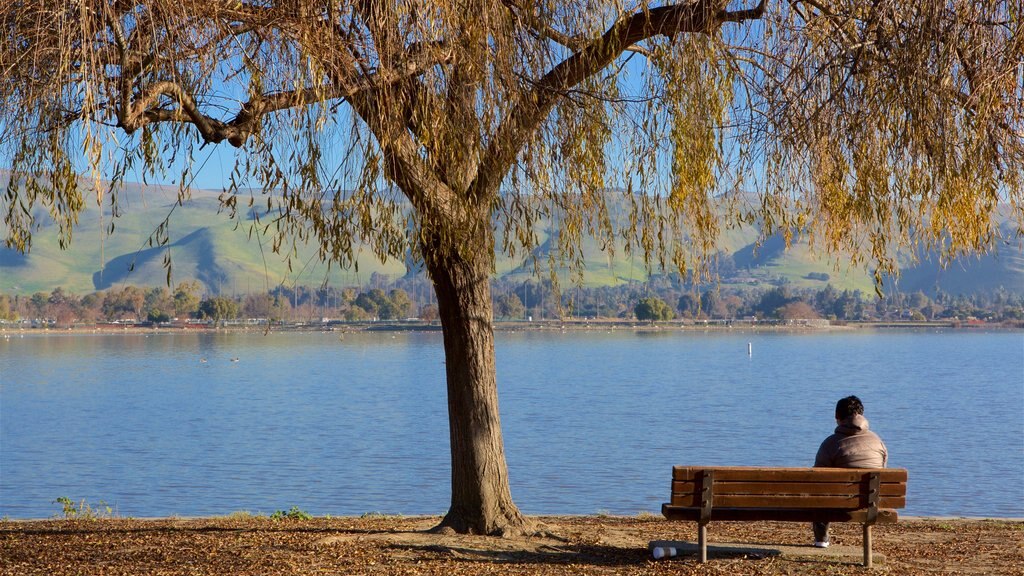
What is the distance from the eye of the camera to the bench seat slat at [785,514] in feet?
21.1

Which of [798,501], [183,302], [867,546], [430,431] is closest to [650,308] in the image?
[183,302]

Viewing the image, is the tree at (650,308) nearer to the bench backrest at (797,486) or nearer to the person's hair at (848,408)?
the person's hair at (848,408)

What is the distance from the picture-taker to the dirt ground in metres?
6.61

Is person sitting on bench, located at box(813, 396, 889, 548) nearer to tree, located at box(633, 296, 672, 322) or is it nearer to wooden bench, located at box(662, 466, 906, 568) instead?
wooden bench, located at box(662, 466, 906, 568)

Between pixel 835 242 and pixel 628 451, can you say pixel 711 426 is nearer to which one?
pixel 628 451

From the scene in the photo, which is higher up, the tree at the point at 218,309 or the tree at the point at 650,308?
the tree at the point at 650,308

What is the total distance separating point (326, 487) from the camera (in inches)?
931

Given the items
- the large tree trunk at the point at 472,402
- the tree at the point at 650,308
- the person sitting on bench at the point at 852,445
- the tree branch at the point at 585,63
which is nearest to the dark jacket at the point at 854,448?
the person sitting on bench at the point at 852,445

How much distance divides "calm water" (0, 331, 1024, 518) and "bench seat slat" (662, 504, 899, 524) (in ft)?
40.1

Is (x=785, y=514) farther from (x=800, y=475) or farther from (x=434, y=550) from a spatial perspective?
(x=434, y=550)

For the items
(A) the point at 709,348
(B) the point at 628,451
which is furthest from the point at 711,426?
(A) the point at 709,348

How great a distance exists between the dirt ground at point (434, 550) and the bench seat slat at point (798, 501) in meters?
0.37

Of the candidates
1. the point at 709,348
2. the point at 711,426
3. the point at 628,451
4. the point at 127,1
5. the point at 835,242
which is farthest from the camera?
the point at 709,348

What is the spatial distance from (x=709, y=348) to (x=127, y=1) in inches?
5376
